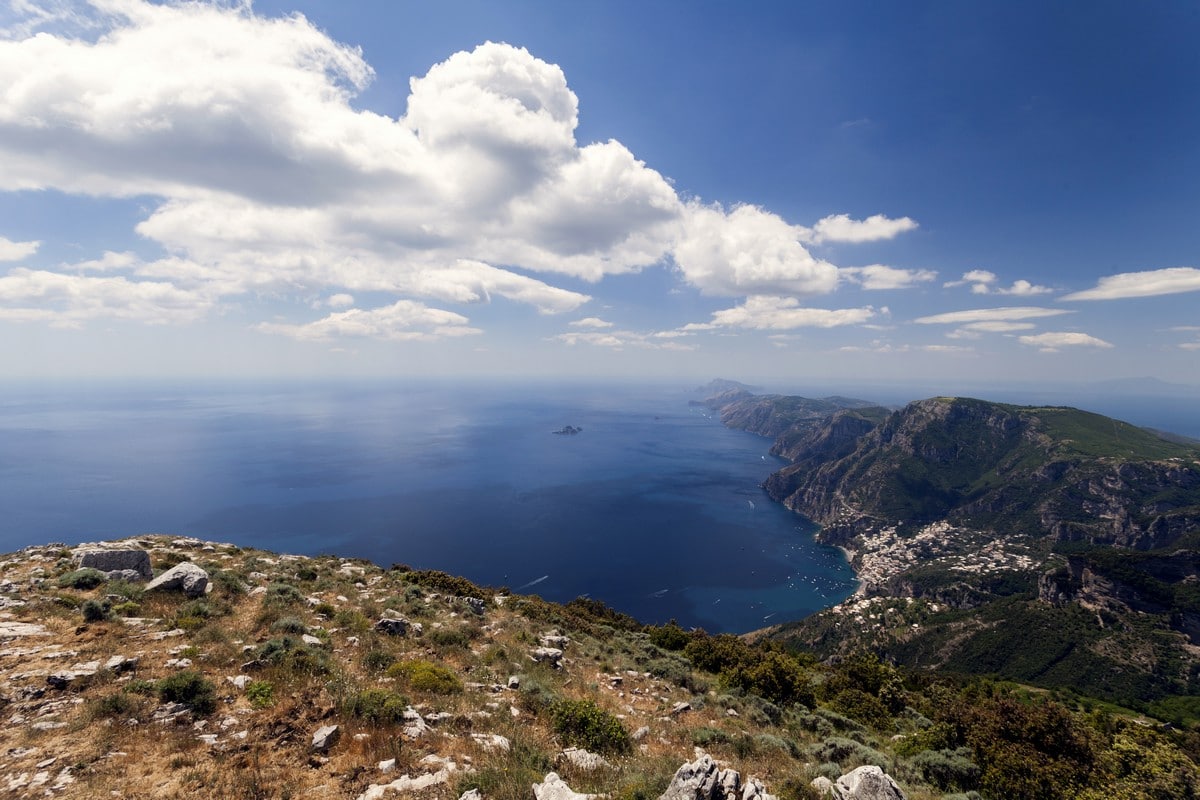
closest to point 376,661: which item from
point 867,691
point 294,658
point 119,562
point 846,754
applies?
point 294,658

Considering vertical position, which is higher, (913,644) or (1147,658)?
(1147,658)

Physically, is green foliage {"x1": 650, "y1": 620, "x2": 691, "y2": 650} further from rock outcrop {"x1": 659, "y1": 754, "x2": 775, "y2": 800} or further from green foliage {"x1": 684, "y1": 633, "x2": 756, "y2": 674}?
rock outcrop {"x1": 659, "y1": 754, "x2": 775, "y2": 800}

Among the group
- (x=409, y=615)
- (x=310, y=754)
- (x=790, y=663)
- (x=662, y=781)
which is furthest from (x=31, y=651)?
(x=790, y=663)

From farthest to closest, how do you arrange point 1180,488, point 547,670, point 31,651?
1. point 1180,488
2. point 547,670
3. point 31,651

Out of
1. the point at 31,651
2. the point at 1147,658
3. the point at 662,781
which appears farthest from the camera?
the point at 1147,658

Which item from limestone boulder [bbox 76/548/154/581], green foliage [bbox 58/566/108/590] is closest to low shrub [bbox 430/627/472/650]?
limestone boulder [bbox 76/548/154/581]

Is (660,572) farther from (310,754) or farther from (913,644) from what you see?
(310,754)

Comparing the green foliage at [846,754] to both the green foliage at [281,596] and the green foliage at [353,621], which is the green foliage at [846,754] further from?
the green foliage at [281,596]
